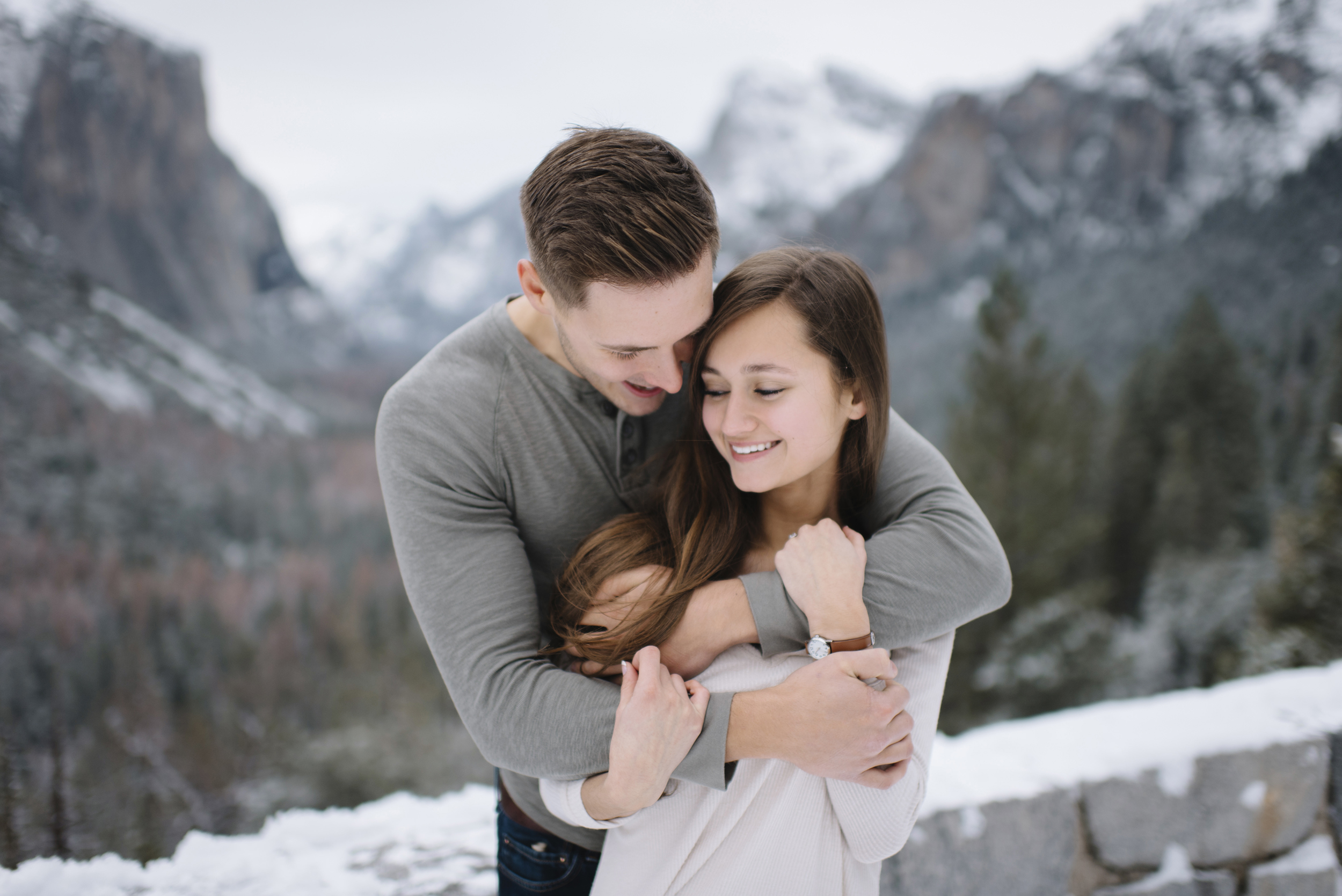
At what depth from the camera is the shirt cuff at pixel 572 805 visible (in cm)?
102

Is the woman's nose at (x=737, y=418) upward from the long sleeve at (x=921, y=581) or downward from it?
upward

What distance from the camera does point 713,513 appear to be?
127 cm

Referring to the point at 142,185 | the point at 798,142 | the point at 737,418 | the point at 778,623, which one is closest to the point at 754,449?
the point at 737,418

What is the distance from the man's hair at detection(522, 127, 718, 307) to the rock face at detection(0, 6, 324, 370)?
1105 centimetres

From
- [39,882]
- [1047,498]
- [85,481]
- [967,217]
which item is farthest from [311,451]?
[967,217]

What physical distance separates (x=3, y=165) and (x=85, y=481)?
7177 millimetres

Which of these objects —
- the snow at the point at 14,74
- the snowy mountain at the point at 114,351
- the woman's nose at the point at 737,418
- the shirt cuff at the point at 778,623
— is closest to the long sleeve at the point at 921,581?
the shirt cuff at the point at 778,623

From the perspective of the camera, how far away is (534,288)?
4.19 feet

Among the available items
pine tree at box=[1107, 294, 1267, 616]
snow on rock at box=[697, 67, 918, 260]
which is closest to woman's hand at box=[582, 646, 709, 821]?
pine tree at box=[1107, 294, 1267, 616]

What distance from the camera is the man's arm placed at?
3.17 ft

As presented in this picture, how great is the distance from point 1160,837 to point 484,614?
176 centimetres

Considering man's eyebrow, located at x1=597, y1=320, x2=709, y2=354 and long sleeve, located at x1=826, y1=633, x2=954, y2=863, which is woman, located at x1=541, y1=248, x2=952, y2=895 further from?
man's eyebrow, located at x1=597, y1=320, x2=709, y2=354

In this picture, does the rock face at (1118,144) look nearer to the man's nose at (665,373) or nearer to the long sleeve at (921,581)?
the man's nose at (665,373)

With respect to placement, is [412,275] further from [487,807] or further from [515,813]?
[515,813]
